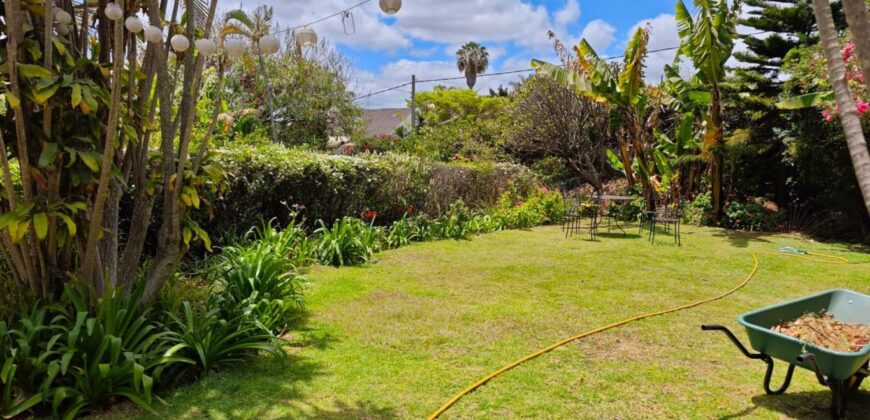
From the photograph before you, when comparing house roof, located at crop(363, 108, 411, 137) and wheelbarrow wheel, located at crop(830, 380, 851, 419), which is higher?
house roof, located at crop(363, 108, 411, 137)

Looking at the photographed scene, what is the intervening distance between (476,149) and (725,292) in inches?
396

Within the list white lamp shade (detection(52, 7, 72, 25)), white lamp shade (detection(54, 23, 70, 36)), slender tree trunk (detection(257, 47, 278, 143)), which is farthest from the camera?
slender tree trunk (detection(257, 47, 278, 143))

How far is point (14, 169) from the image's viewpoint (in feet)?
16.0

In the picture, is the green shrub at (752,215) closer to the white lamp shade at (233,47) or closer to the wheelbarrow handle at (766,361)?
the wheelbarrow handle at (766,361)

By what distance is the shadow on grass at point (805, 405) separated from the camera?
10.7 feet

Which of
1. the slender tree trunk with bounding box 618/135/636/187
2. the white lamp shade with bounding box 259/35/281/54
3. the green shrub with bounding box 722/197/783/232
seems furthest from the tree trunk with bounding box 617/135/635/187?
the white lamp shade with bounding box 259/35/281/54

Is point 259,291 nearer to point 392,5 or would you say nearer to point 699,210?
point 392,5

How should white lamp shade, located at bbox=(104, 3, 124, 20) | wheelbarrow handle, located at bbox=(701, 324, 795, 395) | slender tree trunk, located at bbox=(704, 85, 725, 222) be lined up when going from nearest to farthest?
white lamp shade, located at bbox=(104, 3, 124, 20) → wheelbarrow handle, located at bbox=(701, 324, 795, 395) → slender tree trunk, located at bbox=(704, 85, 725, 222)

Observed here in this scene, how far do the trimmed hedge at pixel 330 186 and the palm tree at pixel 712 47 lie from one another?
5.16 metres

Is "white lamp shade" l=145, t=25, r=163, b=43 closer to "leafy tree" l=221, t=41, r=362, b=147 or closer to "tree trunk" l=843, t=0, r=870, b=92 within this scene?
"tree trunk" l=843, t=0, r=870, b=92

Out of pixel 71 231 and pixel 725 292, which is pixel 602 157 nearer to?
pixel 725 292

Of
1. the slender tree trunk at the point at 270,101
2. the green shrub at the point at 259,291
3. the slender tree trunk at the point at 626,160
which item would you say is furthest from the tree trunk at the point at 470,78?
the green shrub at the point at 259,291

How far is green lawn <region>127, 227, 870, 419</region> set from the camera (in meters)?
3.34

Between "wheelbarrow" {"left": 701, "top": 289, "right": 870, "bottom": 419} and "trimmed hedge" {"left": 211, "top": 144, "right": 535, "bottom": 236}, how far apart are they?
5831mm
